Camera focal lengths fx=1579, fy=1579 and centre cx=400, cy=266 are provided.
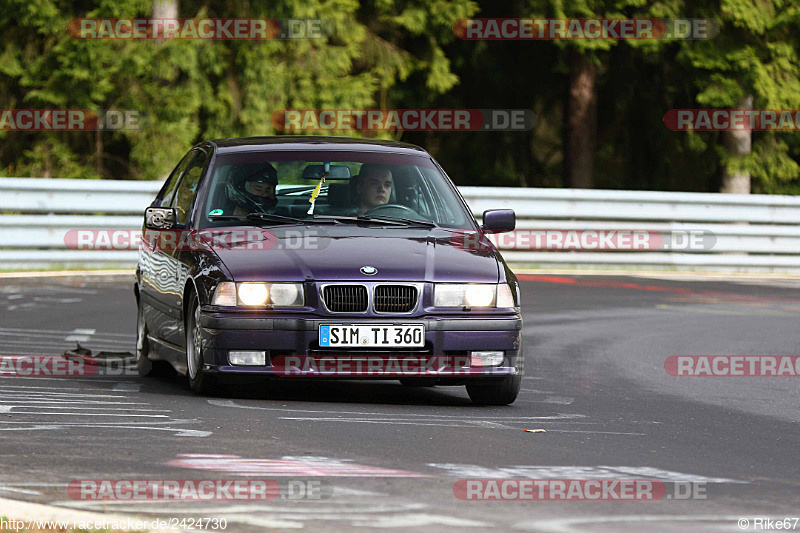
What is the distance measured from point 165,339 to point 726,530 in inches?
209

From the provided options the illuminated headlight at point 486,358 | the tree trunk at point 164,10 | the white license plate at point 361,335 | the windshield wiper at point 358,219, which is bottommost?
the illuminated headlight at point 486,358

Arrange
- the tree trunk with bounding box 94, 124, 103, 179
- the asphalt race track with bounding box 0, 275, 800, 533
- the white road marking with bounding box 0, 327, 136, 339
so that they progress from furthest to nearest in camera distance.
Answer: the tree trunk with bounding box 94, 124, 103, 179 → the white road marking with bounding box 0, 327, 136, 339 → the asphalt race track with bounding box 0, 275, 800, 533

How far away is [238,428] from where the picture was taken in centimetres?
781

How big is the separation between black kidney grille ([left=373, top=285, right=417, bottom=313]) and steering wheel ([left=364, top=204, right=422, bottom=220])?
108cm

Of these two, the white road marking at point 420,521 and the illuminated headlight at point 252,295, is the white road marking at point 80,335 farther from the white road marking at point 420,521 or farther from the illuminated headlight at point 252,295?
the white road marking at point 420,521

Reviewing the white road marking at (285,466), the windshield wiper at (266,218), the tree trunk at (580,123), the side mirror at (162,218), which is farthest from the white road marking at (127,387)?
the tree trunk at (580,123)

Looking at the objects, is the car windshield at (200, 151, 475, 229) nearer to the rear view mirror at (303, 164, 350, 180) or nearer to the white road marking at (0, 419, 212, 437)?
the rear view mirror at (303, 164, 350, 180)

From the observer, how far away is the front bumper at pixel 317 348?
8758mm

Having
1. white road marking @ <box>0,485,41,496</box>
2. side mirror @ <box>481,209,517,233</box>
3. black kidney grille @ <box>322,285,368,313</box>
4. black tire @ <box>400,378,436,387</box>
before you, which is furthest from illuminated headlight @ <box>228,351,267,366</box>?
white road marking @ <box>0,485,41,496</box>

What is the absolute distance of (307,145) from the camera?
10.4 m

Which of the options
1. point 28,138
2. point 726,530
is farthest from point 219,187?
point 28,138

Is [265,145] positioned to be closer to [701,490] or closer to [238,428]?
[238,428]

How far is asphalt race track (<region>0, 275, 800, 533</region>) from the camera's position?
570cm

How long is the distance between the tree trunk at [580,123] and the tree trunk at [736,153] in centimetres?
287
